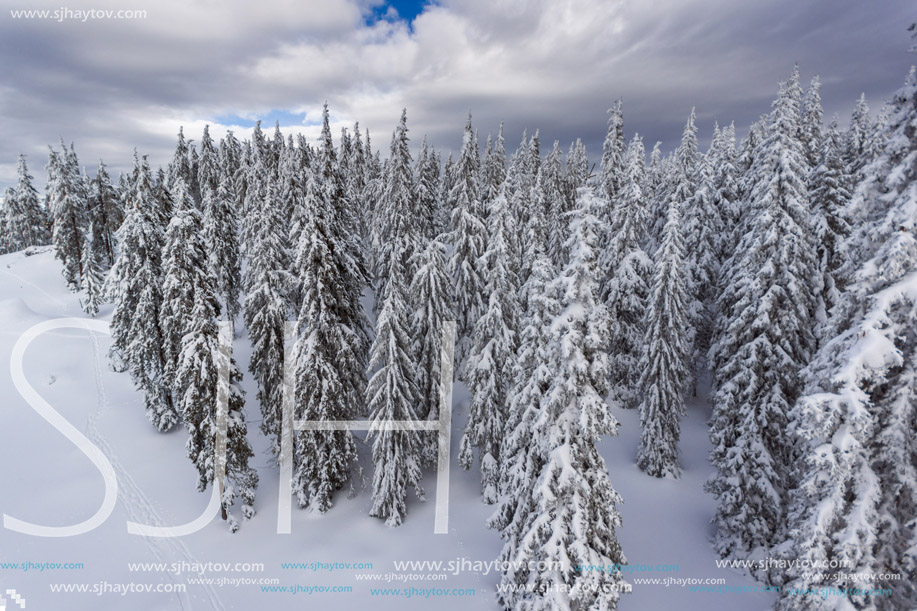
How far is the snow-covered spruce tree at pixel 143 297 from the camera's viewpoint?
2502 cm

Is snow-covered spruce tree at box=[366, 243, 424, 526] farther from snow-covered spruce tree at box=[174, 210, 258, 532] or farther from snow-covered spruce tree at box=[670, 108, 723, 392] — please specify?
snow-covered spruce tree at box=[670, 108, 723, 392]

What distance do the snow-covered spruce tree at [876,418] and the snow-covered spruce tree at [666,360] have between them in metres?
14.1

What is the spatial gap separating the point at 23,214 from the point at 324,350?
2891 inches

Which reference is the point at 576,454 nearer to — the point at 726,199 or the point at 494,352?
the point at 494,352

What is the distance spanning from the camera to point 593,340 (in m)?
11.2

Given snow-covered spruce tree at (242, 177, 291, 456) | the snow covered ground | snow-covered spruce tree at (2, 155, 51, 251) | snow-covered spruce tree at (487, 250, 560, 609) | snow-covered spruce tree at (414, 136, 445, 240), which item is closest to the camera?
snow-covered spruce tree at (487, 250, 560, 609)

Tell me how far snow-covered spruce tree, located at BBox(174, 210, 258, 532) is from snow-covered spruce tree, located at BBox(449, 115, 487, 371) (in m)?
12.8

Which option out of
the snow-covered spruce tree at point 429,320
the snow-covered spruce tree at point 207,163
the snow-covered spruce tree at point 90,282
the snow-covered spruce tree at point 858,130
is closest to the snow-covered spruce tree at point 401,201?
the snow-covered spruce tree at point 429,320

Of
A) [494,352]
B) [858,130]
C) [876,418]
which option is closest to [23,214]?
[494,352]

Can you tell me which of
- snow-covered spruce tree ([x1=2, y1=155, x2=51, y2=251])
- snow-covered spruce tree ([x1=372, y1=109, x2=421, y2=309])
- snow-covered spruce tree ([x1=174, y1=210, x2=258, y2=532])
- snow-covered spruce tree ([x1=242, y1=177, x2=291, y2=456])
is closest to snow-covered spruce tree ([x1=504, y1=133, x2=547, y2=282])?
snow-covered spruce tree ([x1=372, y1=109, x2=421, y2=309])

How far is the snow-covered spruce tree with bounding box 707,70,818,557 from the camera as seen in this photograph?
56.2 ft

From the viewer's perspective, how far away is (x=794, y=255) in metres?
17.4

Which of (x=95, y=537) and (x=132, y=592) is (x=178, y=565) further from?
(x=95, y=537)

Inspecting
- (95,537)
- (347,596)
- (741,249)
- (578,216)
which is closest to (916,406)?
(578,216)
